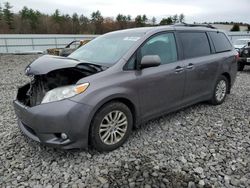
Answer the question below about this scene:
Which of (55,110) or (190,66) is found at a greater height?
(190,66)

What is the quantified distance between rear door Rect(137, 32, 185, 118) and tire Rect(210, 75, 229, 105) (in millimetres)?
1311

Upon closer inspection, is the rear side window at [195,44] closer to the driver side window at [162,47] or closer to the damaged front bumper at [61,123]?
the driver side window at [162,47]

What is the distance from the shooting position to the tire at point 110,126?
3153mm

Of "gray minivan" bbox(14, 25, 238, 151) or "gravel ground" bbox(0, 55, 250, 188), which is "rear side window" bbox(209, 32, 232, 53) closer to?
"gray minivan" bbox(14, 25, 238, 151)

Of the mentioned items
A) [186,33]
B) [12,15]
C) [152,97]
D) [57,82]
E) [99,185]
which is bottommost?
[99,185]

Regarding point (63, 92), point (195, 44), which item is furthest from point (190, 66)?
point (63, 92)

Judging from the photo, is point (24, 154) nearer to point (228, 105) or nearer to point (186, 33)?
point (186, 33)

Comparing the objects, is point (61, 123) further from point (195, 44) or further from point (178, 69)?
point (195, 44)

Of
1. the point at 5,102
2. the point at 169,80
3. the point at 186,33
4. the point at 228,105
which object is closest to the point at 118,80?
the point at 169,80

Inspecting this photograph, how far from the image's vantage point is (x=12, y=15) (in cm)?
5347

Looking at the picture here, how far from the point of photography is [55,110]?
115 inches

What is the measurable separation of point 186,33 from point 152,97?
1.51 meters

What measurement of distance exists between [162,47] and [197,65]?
2.90ft

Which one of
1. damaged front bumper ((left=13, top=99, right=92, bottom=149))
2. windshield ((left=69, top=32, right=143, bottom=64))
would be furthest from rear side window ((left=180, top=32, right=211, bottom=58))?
damaged front bumper ((left=13, top=99, right=92, bottom=149))
